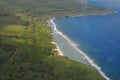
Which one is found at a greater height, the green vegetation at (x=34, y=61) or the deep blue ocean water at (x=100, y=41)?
the green vegetation at (x=34, y=61)

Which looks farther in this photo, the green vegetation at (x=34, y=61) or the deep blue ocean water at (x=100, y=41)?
the deep blue ocean water at (x=100, y=41)

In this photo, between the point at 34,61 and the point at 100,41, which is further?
the point at 100,41

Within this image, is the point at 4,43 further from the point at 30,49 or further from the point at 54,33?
the point at 54,33

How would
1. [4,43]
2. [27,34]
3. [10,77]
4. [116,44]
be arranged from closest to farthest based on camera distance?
[10,77]
[4,43]
[116,44]
[27,34]

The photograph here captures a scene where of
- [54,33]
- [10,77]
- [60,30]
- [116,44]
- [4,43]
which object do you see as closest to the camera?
[10,77]

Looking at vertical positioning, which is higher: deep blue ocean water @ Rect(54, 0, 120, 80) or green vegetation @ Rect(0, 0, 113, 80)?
green vegetation @ Rect(0, 0, 113, 80)

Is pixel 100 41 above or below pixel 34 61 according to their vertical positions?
below

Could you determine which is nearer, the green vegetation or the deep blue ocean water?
the green vegetation

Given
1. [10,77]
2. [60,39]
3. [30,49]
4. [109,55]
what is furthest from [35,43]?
[10,77]

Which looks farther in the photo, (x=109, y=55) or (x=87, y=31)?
(x=87, y=31)
